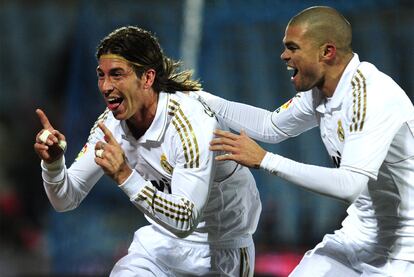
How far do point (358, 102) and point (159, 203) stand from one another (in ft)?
2.80

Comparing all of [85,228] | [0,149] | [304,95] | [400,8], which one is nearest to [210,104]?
[304,95]

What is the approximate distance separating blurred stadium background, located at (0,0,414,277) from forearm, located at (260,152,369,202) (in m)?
2.76

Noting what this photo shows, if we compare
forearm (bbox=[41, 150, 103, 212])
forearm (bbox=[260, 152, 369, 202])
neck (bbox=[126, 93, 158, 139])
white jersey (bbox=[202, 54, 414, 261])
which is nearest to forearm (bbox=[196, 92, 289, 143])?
white jersey (bbox=[202, 54, 414, 261])

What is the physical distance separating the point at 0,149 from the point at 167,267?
16.0 ft

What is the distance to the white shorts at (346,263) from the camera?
4.11 meters

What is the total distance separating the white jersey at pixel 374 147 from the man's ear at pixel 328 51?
8 cm

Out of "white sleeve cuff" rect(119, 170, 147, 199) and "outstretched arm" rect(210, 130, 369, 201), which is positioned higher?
"outstretched arm" rect(210, 130, 369, 201)

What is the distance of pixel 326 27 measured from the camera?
4047mm

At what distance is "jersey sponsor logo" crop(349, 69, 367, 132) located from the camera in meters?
3.86

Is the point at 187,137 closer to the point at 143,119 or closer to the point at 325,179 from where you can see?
the point at 143,119

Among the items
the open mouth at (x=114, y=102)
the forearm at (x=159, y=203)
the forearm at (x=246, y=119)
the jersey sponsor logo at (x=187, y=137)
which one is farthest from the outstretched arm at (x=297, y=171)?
the forearm at (x=246, y=119)

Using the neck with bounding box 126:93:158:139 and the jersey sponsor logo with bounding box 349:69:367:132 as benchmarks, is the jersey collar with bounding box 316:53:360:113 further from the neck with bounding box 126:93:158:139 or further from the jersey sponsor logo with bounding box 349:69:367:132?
the neck with bounding box 126:93:158:139

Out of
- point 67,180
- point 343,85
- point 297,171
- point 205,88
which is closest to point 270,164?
point 297,171

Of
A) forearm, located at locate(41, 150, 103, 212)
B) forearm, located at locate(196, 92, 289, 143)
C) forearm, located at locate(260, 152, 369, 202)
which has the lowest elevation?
forearm, located at locate(41, 150, 103, 212)
